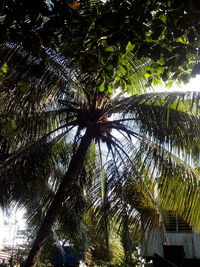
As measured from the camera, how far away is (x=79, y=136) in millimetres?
7453

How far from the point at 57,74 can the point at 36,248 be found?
3.31 m

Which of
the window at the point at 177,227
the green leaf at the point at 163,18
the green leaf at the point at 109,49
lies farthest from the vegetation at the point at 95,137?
the window at the point at 177,227

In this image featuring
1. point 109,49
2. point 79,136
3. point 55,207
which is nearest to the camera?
point 109,49

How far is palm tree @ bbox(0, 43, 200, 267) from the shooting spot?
5449 millimetres

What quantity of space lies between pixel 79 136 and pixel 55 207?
7.12ft

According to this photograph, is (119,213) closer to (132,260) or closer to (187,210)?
(187,210)

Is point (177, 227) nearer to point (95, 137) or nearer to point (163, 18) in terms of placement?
point (95, 137)

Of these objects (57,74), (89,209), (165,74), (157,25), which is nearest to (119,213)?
(89,209)

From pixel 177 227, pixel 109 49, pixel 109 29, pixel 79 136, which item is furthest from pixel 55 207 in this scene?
pixel 177 227

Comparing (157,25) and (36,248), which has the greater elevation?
(157,25)

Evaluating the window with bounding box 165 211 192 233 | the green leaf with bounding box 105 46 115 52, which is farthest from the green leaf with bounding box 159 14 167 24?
the window with bounding box 165 211 192 233

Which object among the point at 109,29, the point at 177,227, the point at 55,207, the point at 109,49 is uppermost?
the point at 109,49

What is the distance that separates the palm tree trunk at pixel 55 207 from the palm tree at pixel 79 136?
0.02 meters

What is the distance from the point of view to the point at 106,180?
7.70 metres
